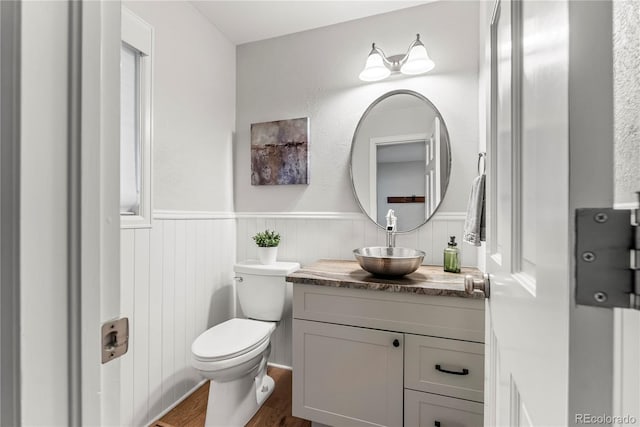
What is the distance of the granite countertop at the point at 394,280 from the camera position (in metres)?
1.24

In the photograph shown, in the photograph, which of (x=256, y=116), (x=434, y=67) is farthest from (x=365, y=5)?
(x=256, y=116)

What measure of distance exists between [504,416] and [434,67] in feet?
5.79

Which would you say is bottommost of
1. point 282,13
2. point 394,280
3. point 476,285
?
point 394,280

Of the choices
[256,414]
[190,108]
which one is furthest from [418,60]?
[256,414]

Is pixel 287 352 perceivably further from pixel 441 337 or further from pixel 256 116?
pixel 256 116

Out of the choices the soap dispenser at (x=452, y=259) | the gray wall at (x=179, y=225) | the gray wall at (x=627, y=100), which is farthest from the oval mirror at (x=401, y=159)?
the gray wall at (x=627, y=100)

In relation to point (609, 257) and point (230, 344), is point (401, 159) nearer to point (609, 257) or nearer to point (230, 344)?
point (230, 344)

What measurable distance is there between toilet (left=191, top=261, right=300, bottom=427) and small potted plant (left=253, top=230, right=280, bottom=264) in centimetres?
5

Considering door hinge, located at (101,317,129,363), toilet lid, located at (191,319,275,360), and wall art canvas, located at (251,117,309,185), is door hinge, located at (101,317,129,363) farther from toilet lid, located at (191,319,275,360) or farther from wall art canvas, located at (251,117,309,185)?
wall art canvas, located at (251,117,309,185)

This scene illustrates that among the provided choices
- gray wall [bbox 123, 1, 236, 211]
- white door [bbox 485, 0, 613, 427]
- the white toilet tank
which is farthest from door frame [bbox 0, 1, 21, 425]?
the white toilet tank

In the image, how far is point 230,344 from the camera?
147 centimetres

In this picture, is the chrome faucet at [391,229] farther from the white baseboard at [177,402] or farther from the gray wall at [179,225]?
the white baseboard at [177,402]

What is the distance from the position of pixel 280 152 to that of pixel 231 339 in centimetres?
125

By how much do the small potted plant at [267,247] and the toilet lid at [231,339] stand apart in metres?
0.39
